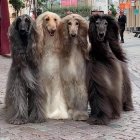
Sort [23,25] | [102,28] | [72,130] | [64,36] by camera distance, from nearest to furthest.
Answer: [72,130], [23,25], [102,28], [64,36]

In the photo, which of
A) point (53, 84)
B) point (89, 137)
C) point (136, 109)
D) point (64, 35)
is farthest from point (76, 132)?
point (136, 109)

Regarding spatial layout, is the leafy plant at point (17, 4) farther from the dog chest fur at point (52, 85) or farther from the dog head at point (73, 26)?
the dog head at point (73, 26)

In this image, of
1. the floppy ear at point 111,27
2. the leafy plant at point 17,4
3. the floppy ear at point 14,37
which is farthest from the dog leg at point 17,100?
the leafy plant at point 17,4

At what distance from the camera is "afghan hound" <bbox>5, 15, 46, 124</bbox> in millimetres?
7113

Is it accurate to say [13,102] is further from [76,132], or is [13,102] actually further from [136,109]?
[136,109]

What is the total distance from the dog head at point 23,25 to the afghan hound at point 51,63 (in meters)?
0.18

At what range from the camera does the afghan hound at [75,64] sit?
287 inches

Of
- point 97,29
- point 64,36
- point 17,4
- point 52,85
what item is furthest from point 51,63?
point 17,4

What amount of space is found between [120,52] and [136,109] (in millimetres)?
1320

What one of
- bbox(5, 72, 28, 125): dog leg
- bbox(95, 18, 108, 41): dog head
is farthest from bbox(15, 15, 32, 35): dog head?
bbox(95, 18, 108, 41): dog head

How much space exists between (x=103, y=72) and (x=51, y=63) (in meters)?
0.85

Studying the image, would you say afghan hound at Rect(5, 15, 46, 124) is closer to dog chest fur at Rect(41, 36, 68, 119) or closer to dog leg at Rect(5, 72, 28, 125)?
dog leg at Rect(5, 72, 28, 125)

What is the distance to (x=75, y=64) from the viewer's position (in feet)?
24.3

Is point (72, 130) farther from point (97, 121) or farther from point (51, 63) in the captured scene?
point (51, 63)
